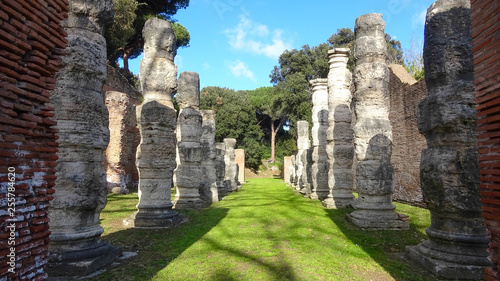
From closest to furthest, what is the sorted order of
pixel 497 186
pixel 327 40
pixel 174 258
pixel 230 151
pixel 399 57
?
pixel 497 186 < pixel 174 258 < pixel 230 151 < pixel 399 57 < pixel 327 40

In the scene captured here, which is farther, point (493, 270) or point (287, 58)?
point (287, 58)

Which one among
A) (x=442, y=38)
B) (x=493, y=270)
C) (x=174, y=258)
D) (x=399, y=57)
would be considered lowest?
(x=174, y=258)

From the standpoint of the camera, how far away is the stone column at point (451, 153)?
365 centimetres

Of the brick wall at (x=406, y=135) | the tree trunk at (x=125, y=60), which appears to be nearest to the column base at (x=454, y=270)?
the brick wall at (x=406, y=135)

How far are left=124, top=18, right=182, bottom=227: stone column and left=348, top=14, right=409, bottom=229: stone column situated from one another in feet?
13.6

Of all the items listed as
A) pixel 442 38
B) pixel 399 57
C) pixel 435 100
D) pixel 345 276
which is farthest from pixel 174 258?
pixel 399 57

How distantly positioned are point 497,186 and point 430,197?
1.99 m

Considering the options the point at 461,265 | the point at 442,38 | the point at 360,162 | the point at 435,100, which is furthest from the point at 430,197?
the point at 360,162

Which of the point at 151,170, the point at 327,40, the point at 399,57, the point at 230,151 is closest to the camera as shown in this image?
the point at 151,170

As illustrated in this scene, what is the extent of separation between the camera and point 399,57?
31.5 m

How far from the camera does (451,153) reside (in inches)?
150

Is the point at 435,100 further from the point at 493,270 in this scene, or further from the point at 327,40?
the point at 327,40

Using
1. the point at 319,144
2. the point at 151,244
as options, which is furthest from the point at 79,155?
the point at 319,144

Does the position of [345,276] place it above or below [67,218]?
below
